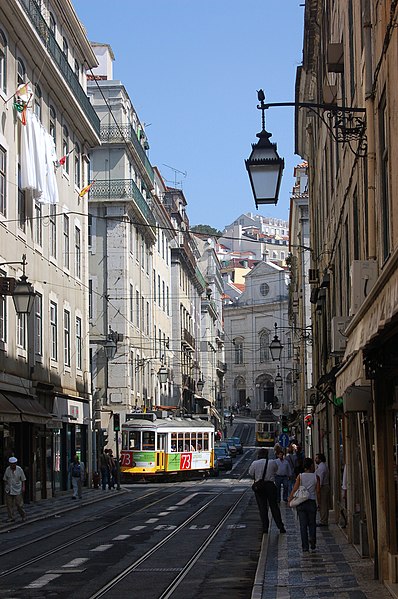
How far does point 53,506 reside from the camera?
1289 inches

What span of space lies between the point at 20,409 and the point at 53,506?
489 cm

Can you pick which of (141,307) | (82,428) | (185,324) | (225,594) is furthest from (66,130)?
(185,324)

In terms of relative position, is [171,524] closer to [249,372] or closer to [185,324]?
[185,324]

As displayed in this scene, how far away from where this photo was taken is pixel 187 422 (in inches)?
2101

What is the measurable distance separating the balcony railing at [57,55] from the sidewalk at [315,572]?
65.7ft

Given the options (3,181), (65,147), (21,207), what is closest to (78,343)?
(65,147)

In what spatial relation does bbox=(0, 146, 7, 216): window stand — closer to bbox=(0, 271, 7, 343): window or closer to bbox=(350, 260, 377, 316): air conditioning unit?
bbox=(0, 271, 7, 343): window

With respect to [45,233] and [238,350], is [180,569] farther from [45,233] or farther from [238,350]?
[238,350]

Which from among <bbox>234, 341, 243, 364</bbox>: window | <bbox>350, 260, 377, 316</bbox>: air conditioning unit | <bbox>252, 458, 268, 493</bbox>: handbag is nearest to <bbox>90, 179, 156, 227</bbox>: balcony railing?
<bbox>252, 458, 268, 493</bbox>: handbag

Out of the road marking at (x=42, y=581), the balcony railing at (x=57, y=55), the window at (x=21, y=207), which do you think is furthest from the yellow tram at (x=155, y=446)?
the road marking at (x=42, y=581)

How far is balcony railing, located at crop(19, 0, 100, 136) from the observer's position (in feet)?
112

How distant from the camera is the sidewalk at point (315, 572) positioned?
1263cm

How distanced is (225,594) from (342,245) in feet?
31.9

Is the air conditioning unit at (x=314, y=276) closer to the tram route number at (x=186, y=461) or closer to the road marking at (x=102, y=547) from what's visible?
the road marking at (x=102, y=547)
